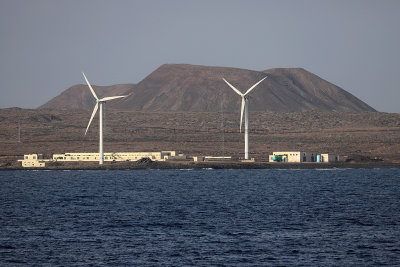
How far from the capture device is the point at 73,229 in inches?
2904

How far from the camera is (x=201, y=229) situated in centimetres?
7300

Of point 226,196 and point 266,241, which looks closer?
point 266,241

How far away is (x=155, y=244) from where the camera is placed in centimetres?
6375

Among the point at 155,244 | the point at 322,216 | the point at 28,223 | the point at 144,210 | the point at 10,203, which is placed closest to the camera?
the point at 155,244

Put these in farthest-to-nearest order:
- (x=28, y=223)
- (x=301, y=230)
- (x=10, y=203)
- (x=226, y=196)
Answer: (x=226, y=196) → (x=10, y=203) → (x=28, y=223) → (x=301, y=230)

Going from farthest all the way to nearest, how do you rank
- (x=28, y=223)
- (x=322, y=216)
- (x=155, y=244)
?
(x=322, y=216) → (x=28, y=223) → (x=155, y=244)

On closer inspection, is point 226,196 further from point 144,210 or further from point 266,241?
point 266,241

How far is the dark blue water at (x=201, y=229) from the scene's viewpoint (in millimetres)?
57281

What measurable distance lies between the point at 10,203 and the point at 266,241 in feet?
182

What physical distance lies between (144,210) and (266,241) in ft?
105

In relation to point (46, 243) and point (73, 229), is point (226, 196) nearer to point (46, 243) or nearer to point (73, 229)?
point (73, 229)

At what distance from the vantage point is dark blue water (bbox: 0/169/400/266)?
57.3 m

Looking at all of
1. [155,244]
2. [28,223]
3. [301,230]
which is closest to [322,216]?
[301,230]

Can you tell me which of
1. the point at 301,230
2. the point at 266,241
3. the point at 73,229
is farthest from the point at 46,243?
the point at 301,230
